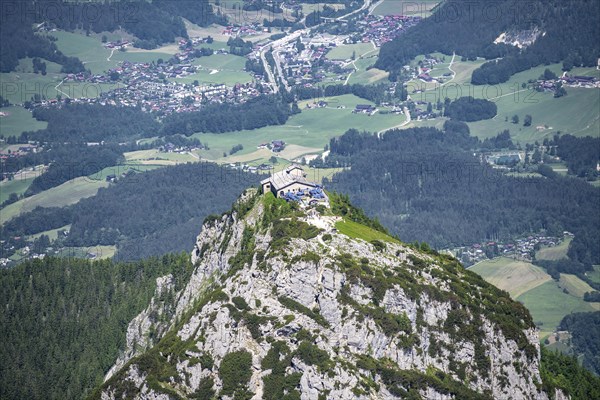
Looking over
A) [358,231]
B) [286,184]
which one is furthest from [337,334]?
[286,184]

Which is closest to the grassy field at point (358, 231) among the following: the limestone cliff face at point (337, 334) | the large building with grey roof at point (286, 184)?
the limestone cliff face at point (337, 334)

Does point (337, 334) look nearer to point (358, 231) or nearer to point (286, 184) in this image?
point (358, 231)

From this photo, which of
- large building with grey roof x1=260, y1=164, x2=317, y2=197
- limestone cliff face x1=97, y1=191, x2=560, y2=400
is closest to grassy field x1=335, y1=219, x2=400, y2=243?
limestone cliff face x1=97, y1=191, x2=560, y2=400

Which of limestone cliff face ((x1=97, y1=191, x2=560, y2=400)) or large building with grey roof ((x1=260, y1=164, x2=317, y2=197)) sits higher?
large building with grey roof ((x1=260, y1=164, x2=317, y2=197))

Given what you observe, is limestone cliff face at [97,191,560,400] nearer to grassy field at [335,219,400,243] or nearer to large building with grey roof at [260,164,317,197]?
grassy field at [335,219,400,243]

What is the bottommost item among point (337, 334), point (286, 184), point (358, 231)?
point (337, 334)

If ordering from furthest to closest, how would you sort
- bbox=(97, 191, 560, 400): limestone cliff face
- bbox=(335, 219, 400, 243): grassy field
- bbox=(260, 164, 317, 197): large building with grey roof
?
bbox=(260, 164, 317, 197): large building with grey roof < bbox=(335, 219, 400, 243): grassy field < bbox=(97, 191, 560, 400): limestone cliff face
